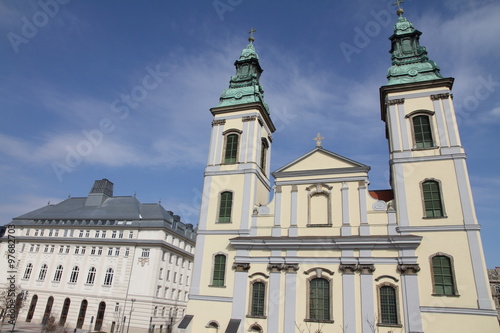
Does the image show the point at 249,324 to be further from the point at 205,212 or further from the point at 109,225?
the point at 109,225

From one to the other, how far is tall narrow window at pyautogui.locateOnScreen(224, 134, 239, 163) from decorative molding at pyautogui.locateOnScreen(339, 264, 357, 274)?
1077 centimetres

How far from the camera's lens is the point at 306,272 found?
21469mm

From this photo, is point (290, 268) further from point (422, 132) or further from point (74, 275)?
point (74, 275)

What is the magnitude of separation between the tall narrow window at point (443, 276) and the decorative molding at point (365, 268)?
316 cm

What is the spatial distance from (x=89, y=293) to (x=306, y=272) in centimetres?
3162

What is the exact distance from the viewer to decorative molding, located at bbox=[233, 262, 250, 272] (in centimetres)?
2257

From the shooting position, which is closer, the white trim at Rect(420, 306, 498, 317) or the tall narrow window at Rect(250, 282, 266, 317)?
the white trim at Rect(420, 306, 498, 317)

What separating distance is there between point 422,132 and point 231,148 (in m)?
13.3

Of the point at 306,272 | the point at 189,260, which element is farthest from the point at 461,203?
the point at 189,260

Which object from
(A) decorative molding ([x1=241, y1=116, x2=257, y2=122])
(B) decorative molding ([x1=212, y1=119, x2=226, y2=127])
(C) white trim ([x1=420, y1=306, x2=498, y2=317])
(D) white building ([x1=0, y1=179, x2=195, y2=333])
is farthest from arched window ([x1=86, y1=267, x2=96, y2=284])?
(C) white trim ([x1=420, y1=306, x2=498, y2=317])

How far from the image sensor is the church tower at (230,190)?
22375 millimetres

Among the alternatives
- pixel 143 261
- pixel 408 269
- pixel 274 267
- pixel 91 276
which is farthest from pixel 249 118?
pixel 91 276

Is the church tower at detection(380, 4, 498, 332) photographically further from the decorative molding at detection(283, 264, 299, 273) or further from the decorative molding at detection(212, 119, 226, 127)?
the decorative molding at detection(212, 119, 226, 127)

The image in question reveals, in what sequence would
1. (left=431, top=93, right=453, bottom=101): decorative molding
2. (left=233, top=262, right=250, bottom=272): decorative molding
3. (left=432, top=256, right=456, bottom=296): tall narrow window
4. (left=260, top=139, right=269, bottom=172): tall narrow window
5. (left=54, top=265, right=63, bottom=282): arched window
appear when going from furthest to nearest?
(left=54, top=265, right=63, bottom=282): arched window, (left=260, top=139, right=269, bottom=172): tall narrow window, (left=431, top=93, right=453, bottom=101): decorative molding, (left=233, top=262, right=250, bottom=272): decorative molding, (left=432, top=256, right=456, bottom=296): tall narrow window
